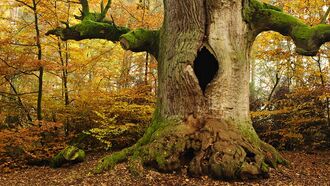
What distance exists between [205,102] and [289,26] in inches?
99.6

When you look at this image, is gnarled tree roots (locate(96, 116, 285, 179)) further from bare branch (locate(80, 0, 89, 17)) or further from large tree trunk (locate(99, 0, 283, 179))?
bare branch (locate(80, 0, 89, 17))

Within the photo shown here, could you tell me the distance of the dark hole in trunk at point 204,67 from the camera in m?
6.50

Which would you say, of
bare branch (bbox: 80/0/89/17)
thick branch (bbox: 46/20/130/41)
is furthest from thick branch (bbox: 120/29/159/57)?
bare branch (bbox: 80/0/89/17)

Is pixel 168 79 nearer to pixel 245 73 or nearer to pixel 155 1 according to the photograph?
pixel 245 73

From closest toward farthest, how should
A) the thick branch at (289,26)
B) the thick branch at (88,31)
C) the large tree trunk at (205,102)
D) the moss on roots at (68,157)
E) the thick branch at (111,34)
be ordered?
the large tree trunk at (205,102) < the thick branch at (289,26) < the thick branch at (111,34) < the thick branch at (88,31) < the moss on roots at (68,157)

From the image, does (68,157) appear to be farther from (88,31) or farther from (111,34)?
(111,34)

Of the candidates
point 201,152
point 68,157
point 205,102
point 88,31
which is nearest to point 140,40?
point 88,31

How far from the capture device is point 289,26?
6566 millimetres

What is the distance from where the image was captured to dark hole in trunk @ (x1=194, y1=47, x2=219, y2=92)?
21.3 ft

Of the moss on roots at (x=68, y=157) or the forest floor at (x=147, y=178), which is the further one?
the moss on roots at (x=68, y=157)

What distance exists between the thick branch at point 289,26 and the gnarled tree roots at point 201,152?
7.41 feet

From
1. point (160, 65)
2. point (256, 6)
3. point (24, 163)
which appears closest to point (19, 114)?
point (24, 163)

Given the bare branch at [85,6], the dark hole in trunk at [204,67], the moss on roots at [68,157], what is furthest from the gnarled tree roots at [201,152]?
the bare branch at [85,6]

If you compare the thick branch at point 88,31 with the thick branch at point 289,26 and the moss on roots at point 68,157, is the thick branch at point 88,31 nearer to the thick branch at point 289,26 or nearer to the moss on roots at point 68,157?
the moss on roots at point 68,157
